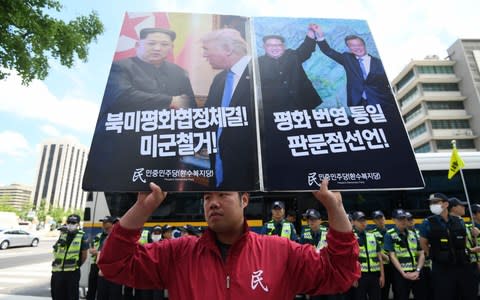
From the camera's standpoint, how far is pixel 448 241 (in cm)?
451

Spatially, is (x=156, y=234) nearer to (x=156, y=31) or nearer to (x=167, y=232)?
(x=167, y=232)

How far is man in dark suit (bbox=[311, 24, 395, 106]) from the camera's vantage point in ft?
5.59

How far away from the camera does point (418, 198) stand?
675cm

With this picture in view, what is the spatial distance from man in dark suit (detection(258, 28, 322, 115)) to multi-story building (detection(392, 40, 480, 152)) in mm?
42871

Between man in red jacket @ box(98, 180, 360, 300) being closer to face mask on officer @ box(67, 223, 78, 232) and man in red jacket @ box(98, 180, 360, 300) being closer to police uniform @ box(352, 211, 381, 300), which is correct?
police uniform @ box(352, 211, 381, 300)

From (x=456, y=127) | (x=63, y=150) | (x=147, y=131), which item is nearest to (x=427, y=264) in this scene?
(x=147, y=131)

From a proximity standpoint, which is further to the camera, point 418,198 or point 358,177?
point 418,198

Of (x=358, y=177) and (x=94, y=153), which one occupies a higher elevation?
(x=94, y=153)

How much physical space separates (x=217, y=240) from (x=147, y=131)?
27.7 inches

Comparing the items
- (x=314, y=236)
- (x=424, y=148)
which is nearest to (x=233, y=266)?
(x=314, y=236)

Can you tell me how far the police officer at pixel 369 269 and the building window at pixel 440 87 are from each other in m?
43.1

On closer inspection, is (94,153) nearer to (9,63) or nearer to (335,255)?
(335,255)

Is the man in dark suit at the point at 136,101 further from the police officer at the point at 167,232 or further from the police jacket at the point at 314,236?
the police officer at the point at 167,232

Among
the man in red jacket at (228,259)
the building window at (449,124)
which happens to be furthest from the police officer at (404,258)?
the building window at (449,124)
